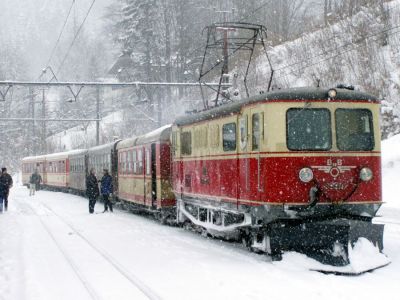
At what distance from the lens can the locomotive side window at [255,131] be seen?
38.2 ft

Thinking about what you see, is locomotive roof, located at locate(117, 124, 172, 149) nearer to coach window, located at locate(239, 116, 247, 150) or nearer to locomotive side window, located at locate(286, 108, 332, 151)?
coach window, located at locate(239, 116, 247, 150)

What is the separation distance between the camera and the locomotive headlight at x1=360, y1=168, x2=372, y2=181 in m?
11.4

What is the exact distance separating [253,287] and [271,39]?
31.1 meters

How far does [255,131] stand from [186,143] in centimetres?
450

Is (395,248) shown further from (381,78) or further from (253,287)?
(381,78)

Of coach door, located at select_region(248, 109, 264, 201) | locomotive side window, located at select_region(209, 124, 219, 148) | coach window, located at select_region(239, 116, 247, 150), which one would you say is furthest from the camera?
locomotive side window, located at select_region(209, 124, 219, 148)

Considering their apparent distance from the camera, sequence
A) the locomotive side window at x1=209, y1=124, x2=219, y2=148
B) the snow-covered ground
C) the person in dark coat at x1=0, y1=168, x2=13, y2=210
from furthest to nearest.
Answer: the person in dark coat at x1=0, y1=168, x2=13, y2=210 < the locomotive side window at x1=209, y1=124, x2=219, y2=148 < the snow-covered ground

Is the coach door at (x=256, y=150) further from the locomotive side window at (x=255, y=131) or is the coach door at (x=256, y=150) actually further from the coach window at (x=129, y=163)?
the coach window at (x=129, y=163)

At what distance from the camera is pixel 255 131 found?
465 inches

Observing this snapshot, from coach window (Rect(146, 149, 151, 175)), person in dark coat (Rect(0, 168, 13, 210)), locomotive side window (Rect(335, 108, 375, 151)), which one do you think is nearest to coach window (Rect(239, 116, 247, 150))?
locomotive side window (Rect(335, 108, 375, 151))

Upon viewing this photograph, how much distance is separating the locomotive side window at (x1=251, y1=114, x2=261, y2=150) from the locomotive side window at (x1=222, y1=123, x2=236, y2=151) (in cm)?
90

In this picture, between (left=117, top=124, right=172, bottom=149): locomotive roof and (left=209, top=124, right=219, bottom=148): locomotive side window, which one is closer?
(left=209, top=124, right=219, bottom=148): locomotive side window

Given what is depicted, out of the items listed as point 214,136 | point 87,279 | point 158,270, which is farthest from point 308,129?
point 87,279

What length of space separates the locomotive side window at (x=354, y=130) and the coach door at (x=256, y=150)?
1.35 meters
